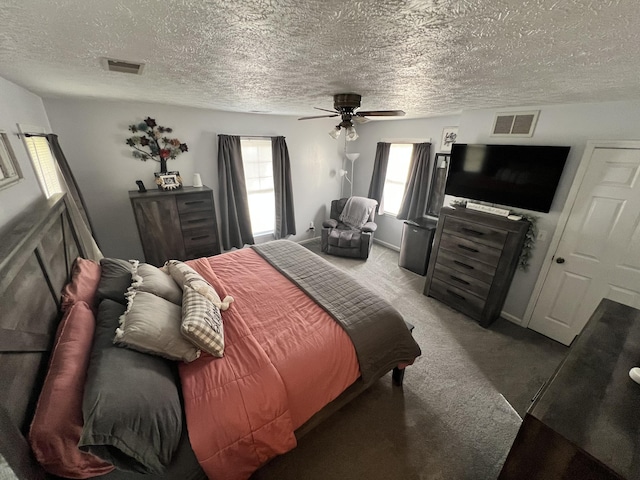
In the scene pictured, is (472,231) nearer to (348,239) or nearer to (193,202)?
(348,239)

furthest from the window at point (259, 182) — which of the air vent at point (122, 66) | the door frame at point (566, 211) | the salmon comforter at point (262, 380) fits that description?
the door frame at point (566, 211)

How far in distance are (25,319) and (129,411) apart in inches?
22.6

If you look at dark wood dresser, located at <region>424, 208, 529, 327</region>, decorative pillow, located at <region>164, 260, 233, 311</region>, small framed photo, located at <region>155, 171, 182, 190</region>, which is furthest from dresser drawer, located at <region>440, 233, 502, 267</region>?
small framed photo, located at <region>155, 171, 182, 190</region>

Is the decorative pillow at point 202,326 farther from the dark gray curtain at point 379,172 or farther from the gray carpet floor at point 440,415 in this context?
the dark gray curtain at point 379,172

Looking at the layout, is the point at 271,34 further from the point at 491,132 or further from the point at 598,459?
the point at 491,132

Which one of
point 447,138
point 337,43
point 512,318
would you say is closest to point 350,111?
point 337,43

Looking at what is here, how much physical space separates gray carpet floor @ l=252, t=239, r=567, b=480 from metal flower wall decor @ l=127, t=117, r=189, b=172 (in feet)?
11.1

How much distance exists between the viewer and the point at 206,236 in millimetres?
3326

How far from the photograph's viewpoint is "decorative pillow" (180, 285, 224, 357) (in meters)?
1.33

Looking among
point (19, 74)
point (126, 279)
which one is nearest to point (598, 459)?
point (126, 279)

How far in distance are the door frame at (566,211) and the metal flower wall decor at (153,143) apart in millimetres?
4256

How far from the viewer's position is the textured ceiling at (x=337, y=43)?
0.70 metres

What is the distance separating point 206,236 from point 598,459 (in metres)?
3.60

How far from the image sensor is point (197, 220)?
126 inches
